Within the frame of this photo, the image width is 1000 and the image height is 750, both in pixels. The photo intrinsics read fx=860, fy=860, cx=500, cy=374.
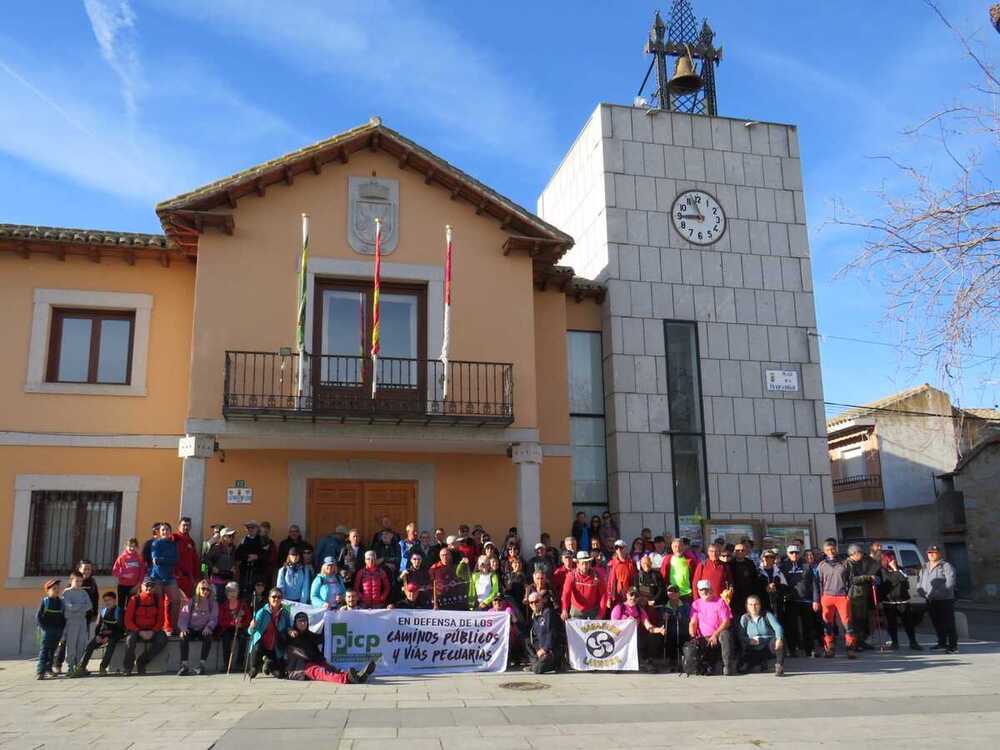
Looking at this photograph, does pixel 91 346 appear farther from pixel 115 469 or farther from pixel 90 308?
pixel 115 469

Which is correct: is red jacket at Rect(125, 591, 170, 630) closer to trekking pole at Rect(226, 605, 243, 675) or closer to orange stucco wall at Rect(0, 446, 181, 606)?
trekking pole at Rect(226, 605, 243, 675)

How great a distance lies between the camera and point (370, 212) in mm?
14906

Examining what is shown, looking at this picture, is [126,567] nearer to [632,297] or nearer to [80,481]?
[80,481]

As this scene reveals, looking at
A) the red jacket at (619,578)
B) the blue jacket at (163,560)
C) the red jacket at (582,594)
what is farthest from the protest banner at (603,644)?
the blue jacket at (163,560)

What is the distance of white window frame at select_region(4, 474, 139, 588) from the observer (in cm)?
1325

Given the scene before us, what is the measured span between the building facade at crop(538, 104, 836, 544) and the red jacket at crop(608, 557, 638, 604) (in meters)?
4.04

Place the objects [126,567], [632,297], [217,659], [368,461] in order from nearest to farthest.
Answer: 1. [217,659]
2. [126,567]
3. [368,461]
4. [632,297]

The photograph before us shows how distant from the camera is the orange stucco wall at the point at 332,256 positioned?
13766mm

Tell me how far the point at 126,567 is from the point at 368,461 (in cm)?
417

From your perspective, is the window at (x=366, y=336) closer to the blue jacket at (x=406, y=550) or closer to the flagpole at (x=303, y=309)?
the flagpole at (x=303, y=309)

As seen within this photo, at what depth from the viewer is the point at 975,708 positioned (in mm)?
8508

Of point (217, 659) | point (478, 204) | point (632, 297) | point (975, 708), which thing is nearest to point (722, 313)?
point (632, 297)

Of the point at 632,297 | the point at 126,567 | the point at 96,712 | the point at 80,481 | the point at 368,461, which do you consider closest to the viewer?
the point at 96,712

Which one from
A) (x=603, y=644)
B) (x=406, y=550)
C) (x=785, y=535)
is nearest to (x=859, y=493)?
(x=785, y=535)
